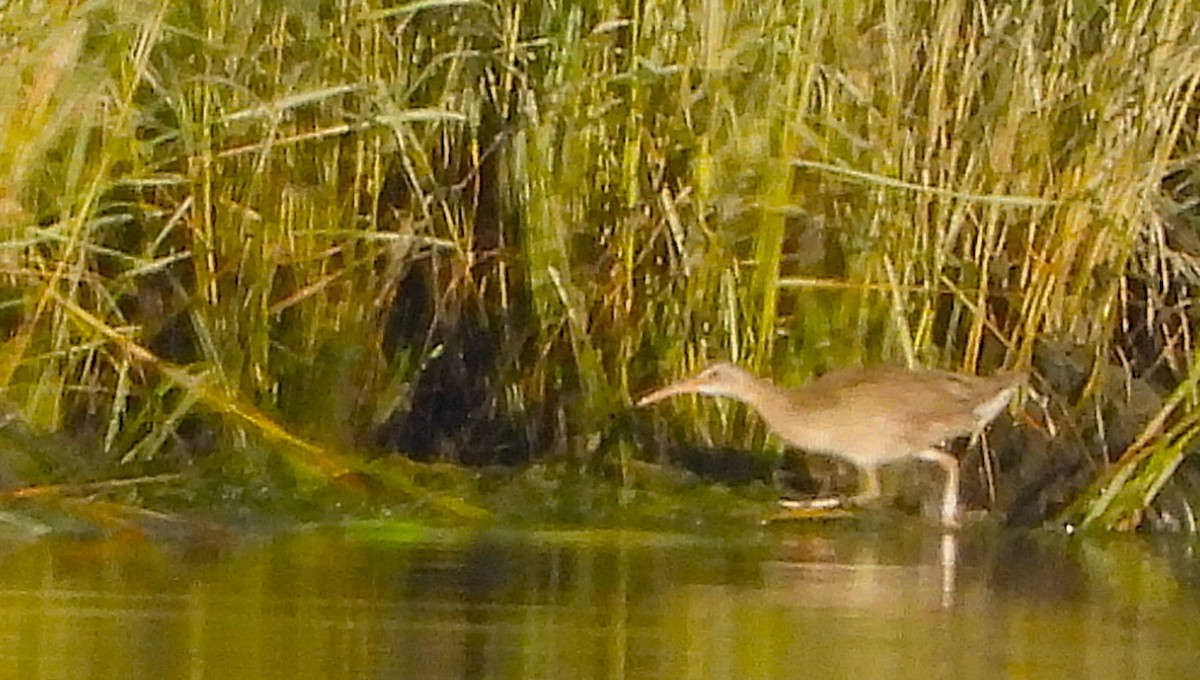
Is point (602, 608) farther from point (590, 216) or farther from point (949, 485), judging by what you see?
point (590, 216)

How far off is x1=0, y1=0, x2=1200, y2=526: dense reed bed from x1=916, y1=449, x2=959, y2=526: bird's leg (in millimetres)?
193

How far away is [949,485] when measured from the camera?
16.0ft

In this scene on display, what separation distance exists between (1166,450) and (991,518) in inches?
12.3

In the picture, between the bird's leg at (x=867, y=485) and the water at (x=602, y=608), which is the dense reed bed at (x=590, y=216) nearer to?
the bird's leg at (x=867, y=485)

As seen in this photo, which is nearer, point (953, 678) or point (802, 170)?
point (953, 678)

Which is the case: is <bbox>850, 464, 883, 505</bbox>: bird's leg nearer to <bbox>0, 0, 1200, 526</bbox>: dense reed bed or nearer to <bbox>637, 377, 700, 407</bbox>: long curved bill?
<bbox>0, 0, 1200, 526</bbox>: dense reed bed

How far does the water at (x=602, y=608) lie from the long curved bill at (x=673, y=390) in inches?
10.5

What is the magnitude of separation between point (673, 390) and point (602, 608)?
3.42ft

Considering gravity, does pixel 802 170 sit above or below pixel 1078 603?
above

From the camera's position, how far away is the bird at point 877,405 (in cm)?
476

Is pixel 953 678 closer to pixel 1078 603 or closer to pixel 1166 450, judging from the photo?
pixel 1078 603

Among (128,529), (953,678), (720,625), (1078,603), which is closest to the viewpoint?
(953,678)

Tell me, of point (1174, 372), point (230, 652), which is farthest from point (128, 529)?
point (1174, 372)

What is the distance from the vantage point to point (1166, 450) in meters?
4.75
